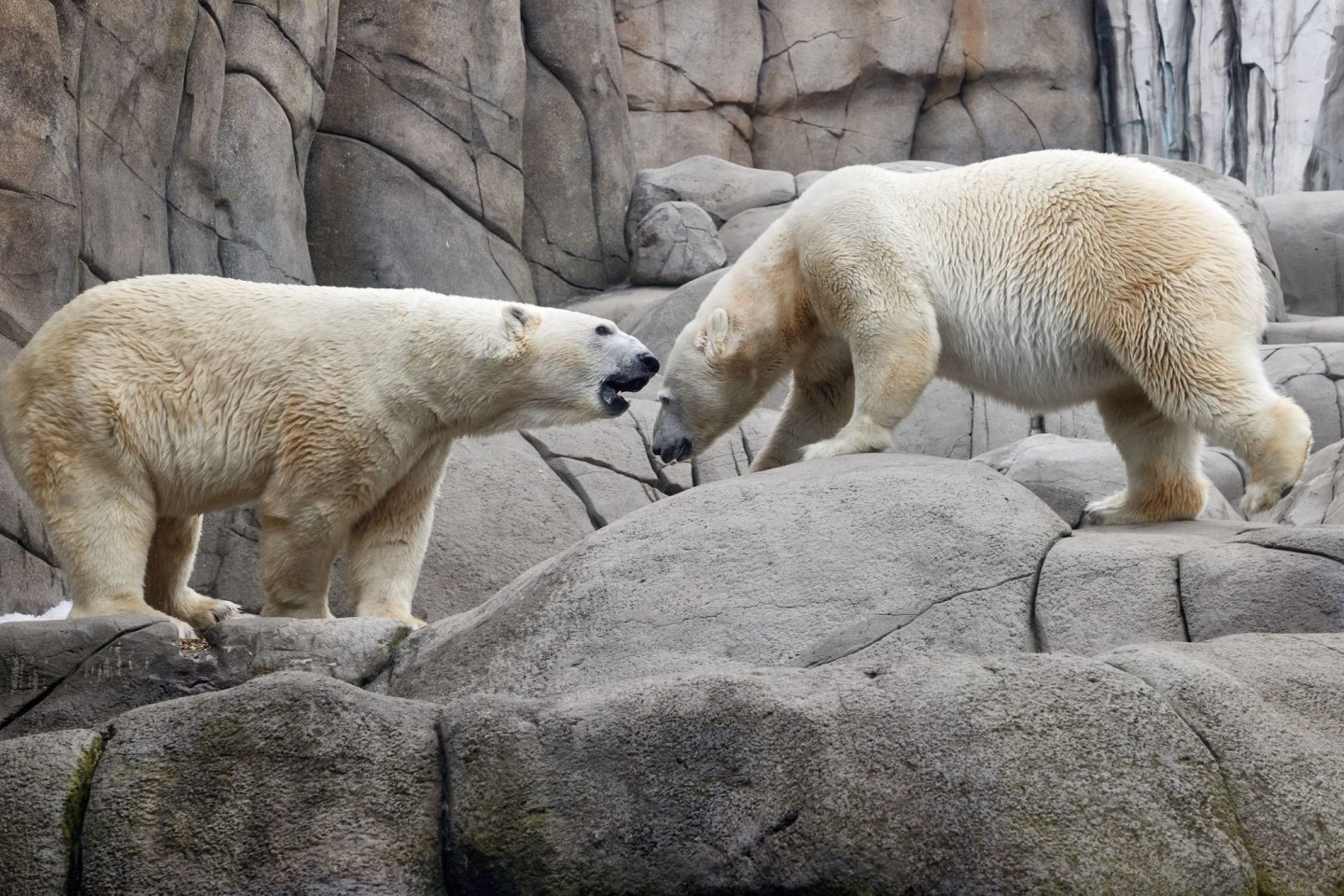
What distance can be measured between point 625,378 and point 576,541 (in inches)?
46.5

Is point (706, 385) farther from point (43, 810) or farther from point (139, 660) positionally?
point (43, 810)

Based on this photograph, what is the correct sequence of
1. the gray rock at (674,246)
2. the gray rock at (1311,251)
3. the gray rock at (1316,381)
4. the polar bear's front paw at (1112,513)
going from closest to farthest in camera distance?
the polar bear's front paw at (1112,513) → the gray rock at (1316,381) → the gray rock at (674,246) → the gray rock at (1311,251)

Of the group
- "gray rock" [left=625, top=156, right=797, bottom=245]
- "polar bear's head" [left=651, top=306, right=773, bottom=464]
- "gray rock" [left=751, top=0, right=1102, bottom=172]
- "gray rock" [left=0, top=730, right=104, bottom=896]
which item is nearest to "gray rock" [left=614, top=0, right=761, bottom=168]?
"gray rock" [left=751, top=0, right=1102, bottom=172]

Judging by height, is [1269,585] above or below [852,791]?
below

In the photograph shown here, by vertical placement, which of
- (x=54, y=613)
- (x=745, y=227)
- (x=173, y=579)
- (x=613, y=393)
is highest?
(x=613, y=393)

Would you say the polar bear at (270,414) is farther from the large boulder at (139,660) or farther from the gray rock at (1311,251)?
the gray rock at (1311,251)

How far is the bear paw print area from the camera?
290cm

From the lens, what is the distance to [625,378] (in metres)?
6.07

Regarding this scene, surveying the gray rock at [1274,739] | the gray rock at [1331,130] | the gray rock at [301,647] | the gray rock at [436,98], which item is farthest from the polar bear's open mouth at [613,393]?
the gray rock at [1331,130]

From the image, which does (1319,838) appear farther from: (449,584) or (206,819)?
(449,584)

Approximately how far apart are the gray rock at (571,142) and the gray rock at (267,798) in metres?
9.47

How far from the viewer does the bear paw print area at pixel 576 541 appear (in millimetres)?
2904

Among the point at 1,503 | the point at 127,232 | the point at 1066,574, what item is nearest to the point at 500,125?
the point at 127,232

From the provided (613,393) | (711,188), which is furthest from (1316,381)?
Result: (613,393)
